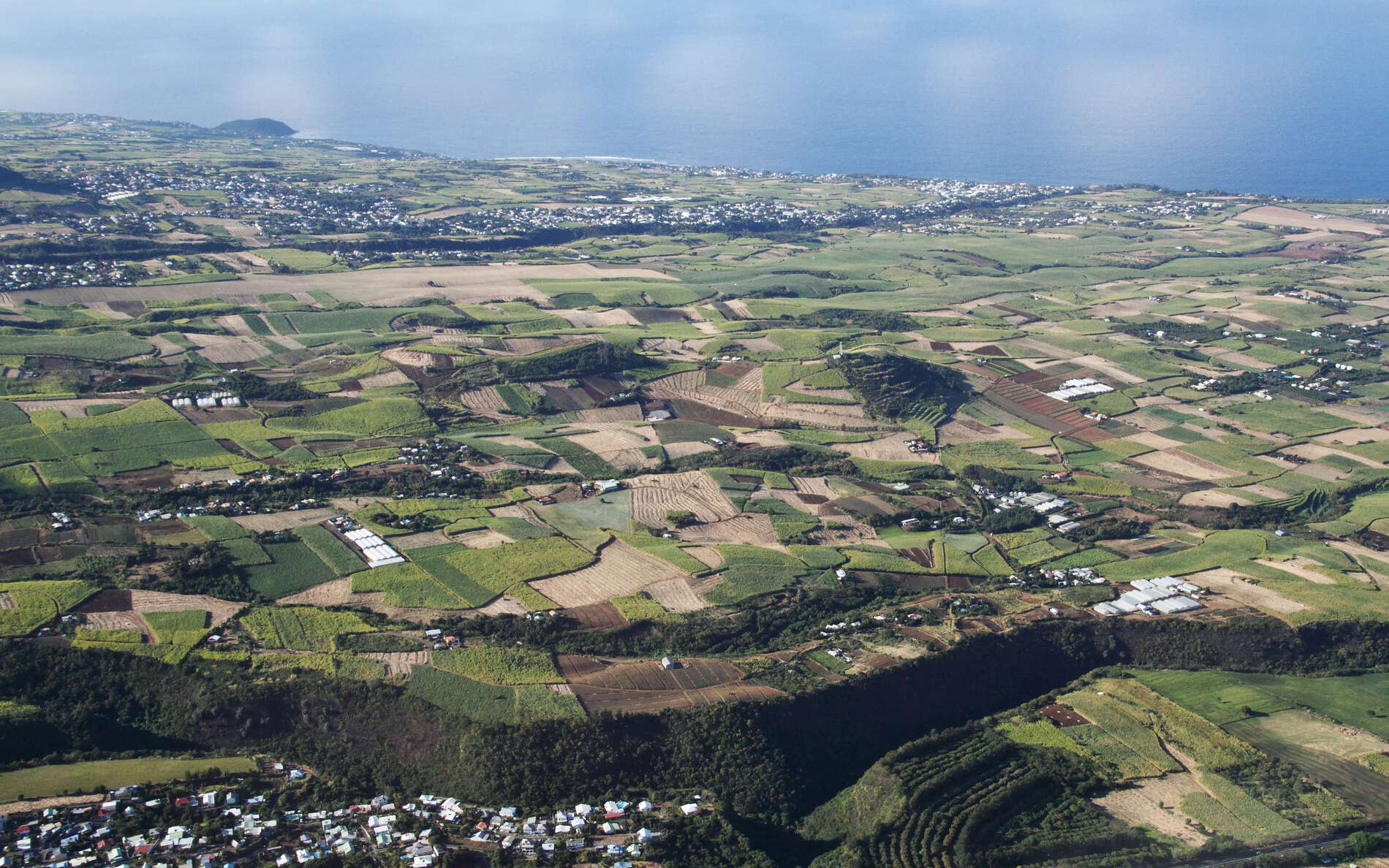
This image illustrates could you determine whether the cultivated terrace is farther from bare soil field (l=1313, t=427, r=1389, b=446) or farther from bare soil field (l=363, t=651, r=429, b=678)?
bare soil field (l=1313, t=427, r=1389, b=446)

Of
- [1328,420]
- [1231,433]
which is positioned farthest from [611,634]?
[1328,420]

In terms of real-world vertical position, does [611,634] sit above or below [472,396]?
below

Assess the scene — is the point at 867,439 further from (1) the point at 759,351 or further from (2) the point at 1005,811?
(2) the point at 1005,811

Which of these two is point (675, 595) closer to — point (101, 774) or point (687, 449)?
point (687, 449)

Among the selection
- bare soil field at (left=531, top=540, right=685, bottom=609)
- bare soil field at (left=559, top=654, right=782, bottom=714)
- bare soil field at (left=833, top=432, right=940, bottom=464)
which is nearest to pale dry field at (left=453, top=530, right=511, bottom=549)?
bare soil field at (left=531, top=540, right=685, bottom=609)

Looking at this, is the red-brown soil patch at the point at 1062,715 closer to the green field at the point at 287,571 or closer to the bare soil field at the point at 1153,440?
the green field at the point at 287,571

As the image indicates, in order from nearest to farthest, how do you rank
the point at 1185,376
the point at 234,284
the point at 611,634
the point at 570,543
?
the point at 611,634
the point at 570,543
the point at 1185,376
the point at 234,284
